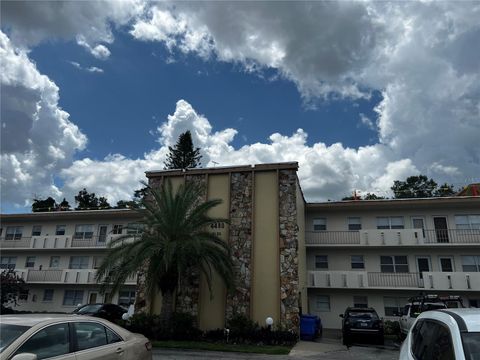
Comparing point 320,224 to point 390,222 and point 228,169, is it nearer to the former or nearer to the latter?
point 390,222

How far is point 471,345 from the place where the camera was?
11.9ft

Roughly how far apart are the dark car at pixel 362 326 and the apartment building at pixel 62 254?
16.4m

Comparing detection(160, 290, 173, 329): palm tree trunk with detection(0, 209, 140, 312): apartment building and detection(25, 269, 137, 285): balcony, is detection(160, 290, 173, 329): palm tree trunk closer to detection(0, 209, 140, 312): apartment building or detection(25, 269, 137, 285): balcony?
detection(0, 209, 140, 312): apartment building

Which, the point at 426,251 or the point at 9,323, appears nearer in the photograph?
the point at 9,323

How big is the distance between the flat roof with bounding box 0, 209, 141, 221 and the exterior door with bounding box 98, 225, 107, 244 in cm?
100

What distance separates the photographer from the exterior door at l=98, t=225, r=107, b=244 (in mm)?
30281

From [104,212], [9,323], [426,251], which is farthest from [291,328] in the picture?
[104,212]

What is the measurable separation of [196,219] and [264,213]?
373 cm

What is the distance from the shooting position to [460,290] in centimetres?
2209

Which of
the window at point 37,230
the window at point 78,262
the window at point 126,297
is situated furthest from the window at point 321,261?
the window at point 37,230

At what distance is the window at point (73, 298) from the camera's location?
2961 cm

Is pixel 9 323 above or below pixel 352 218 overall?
below

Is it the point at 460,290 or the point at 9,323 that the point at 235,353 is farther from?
the point at 460,290

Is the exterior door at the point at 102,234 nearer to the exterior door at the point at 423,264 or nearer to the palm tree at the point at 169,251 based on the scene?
the palm tree at the point at 169,251
